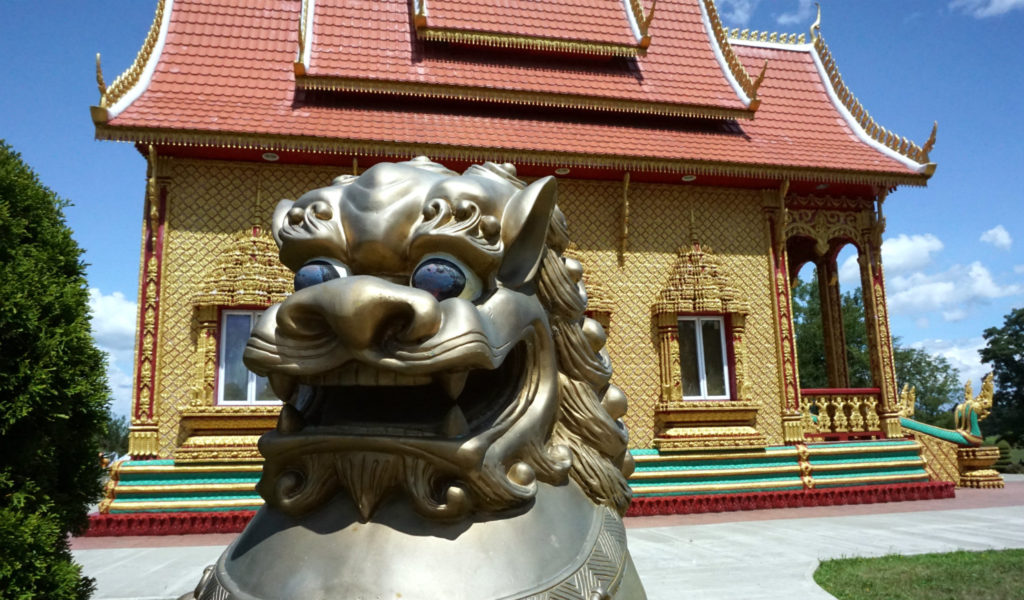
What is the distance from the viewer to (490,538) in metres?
1.26

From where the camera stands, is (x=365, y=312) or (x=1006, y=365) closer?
(x=365, y=312)

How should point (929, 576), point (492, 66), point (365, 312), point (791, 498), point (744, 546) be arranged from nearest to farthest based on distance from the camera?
point (365, 312) → point (929, 576) → point (744, 546) → point (791, 498) → point (492, 66)

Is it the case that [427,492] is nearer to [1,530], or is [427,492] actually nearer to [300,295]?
[300,295]

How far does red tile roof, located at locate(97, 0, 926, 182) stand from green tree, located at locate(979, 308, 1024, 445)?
30.1 metres

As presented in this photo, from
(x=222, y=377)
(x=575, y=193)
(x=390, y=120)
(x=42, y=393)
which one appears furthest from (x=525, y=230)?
(x=575, y=193)

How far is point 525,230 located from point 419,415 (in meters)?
0.48

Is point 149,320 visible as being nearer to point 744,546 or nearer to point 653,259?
point 653,259

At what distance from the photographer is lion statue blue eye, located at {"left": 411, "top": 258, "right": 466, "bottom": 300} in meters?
1.30

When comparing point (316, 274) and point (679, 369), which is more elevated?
point (679, 369)

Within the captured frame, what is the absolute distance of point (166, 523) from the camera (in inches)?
260

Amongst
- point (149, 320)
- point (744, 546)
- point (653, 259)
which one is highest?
point (653, 259)

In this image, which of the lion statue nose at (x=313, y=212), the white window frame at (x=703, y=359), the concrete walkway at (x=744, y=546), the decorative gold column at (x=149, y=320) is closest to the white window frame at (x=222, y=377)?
the decorative gold column at (x=149, y=320)

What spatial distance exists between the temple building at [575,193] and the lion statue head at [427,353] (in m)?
5.90

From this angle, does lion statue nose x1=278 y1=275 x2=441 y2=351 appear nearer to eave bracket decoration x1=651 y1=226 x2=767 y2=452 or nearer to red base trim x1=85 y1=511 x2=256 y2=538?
red base trim x1=85 y1=511 x2=256 y2=538
